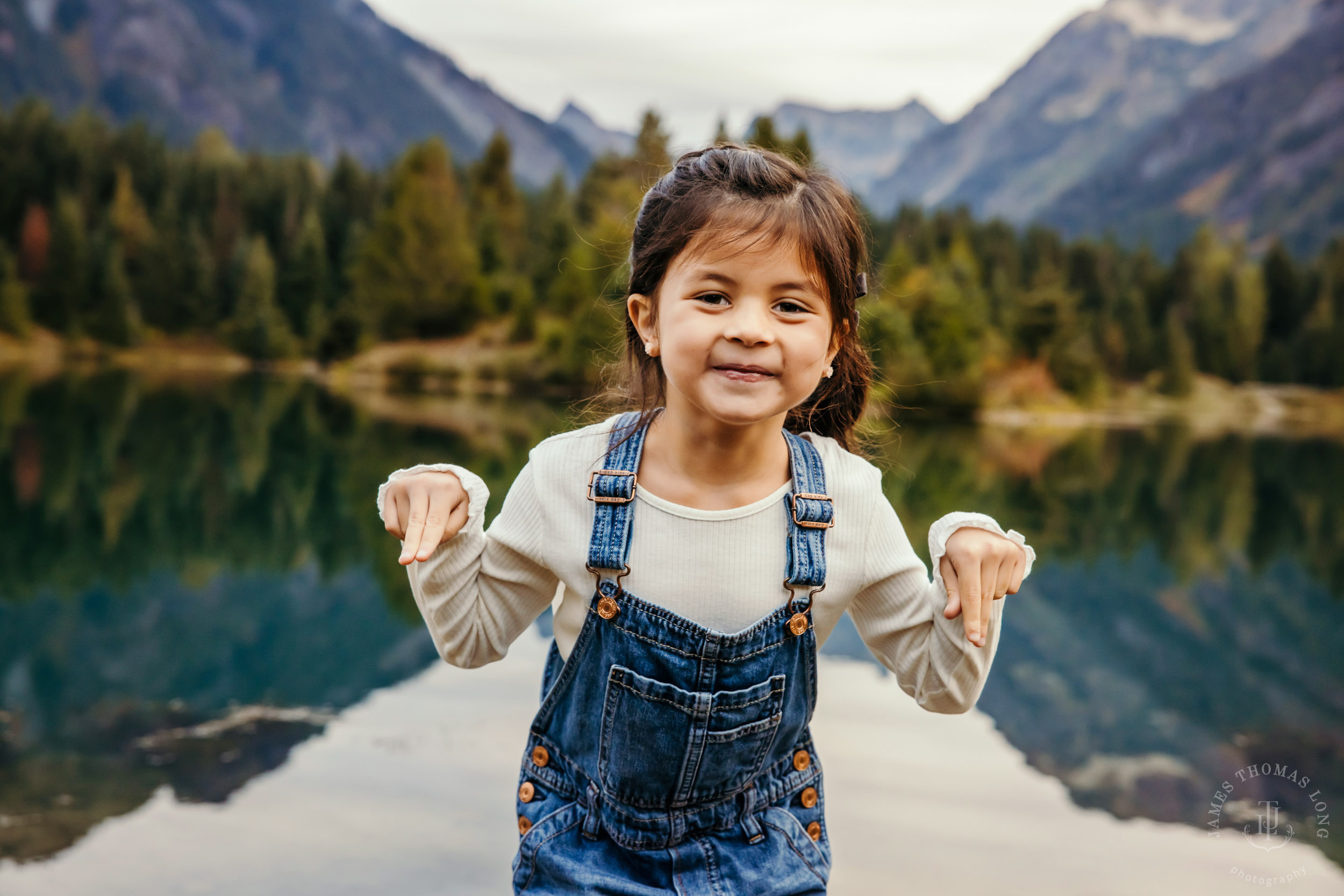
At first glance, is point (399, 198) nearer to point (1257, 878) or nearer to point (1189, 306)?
point (1189, 306)

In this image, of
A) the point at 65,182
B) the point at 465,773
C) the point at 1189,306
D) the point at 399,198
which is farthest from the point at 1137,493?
the point at 65,182

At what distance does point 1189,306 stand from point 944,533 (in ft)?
177

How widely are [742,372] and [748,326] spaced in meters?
0.08

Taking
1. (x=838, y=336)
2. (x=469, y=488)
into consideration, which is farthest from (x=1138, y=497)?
(x=469, y=488)

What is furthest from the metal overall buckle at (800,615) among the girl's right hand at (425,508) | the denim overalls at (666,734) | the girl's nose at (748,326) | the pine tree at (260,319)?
the pine tree at (260,319)

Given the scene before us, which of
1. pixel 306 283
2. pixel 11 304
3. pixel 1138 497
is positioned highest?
pixel 306 283

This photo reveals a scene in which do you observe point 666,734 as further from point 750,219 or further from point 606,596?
point 750,219

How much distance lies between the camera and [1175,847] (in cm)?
367

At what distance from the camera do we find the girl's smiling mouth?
178 centimetres

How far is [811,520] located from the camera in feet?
6.04

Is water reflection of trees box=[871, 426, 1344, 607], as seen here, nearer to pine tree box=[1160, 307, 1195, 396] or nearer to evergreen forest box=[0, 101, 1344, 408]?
evergreen forest box=[0, 101, 1344, 408]

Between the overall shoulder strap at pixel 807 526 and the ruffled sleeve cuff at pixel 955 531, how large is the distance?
0.18 metres

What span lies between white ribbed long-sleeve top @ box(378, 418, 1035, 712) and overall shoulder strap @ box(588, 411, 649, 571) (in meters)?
0.02

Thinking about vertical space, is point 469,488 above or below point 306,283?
above
